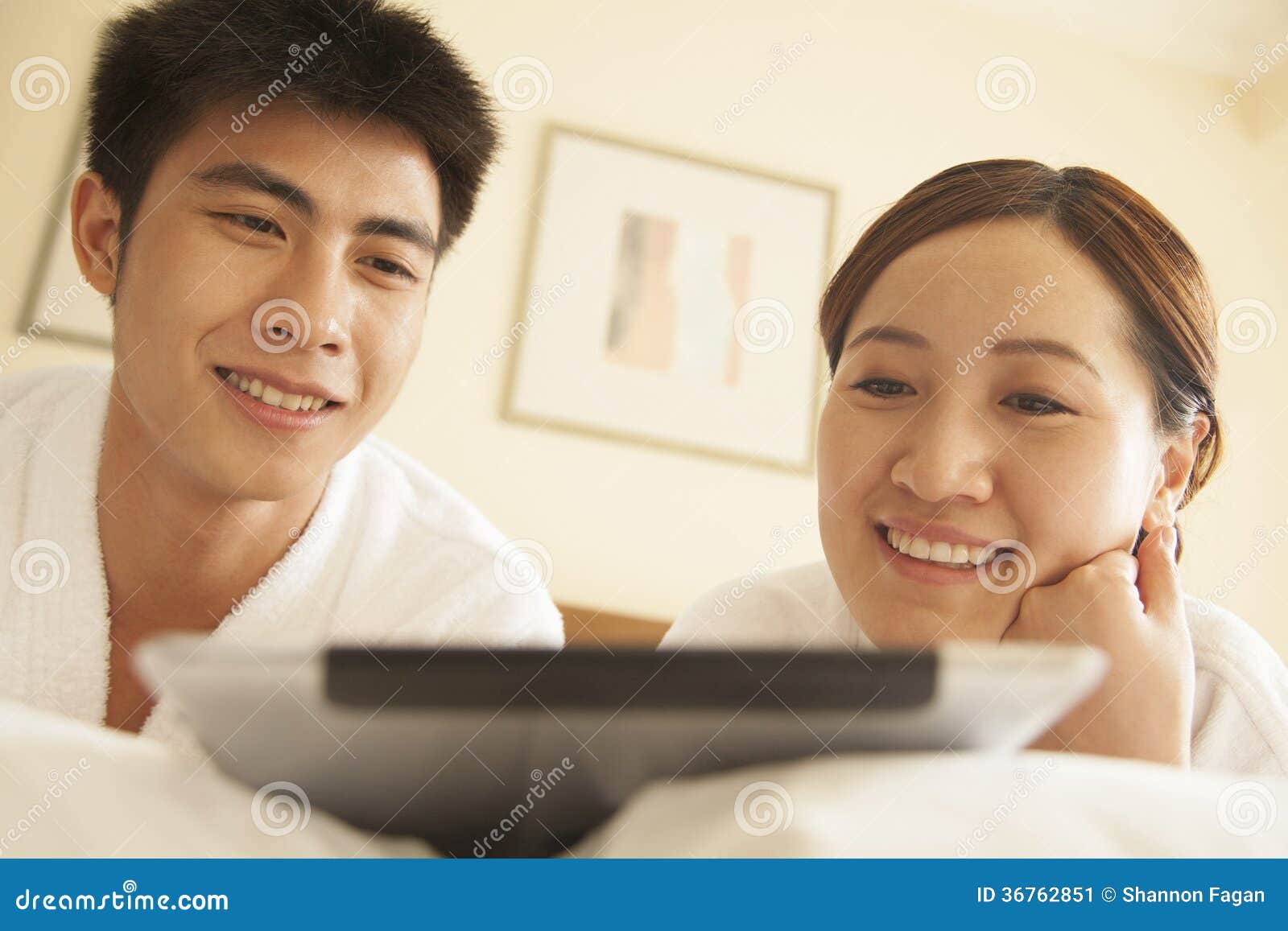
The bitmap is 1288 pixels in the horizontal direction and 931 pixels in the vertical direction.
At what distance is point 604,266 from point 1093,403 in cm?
167

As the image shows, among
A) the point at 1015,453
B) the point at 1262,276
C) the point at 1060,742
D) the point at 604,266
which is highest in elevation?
the point at 1262,276

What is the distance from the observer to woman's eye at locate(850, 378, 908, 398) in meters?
1.00

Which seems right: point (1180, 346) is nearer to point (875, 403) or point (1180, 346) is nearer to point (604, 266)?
point (875, 403)

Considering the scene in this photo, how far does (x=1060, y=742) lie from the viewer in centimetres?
88

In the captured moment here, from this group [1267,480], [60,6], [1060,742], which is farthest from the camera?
[1267,480]

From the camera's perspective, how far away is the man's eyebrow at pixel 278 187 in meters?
1.05

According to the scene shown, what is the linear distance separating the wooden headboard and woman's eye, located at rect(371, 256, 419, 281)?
1172 mm

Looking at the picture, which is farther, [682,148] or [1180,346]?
[682,148]
